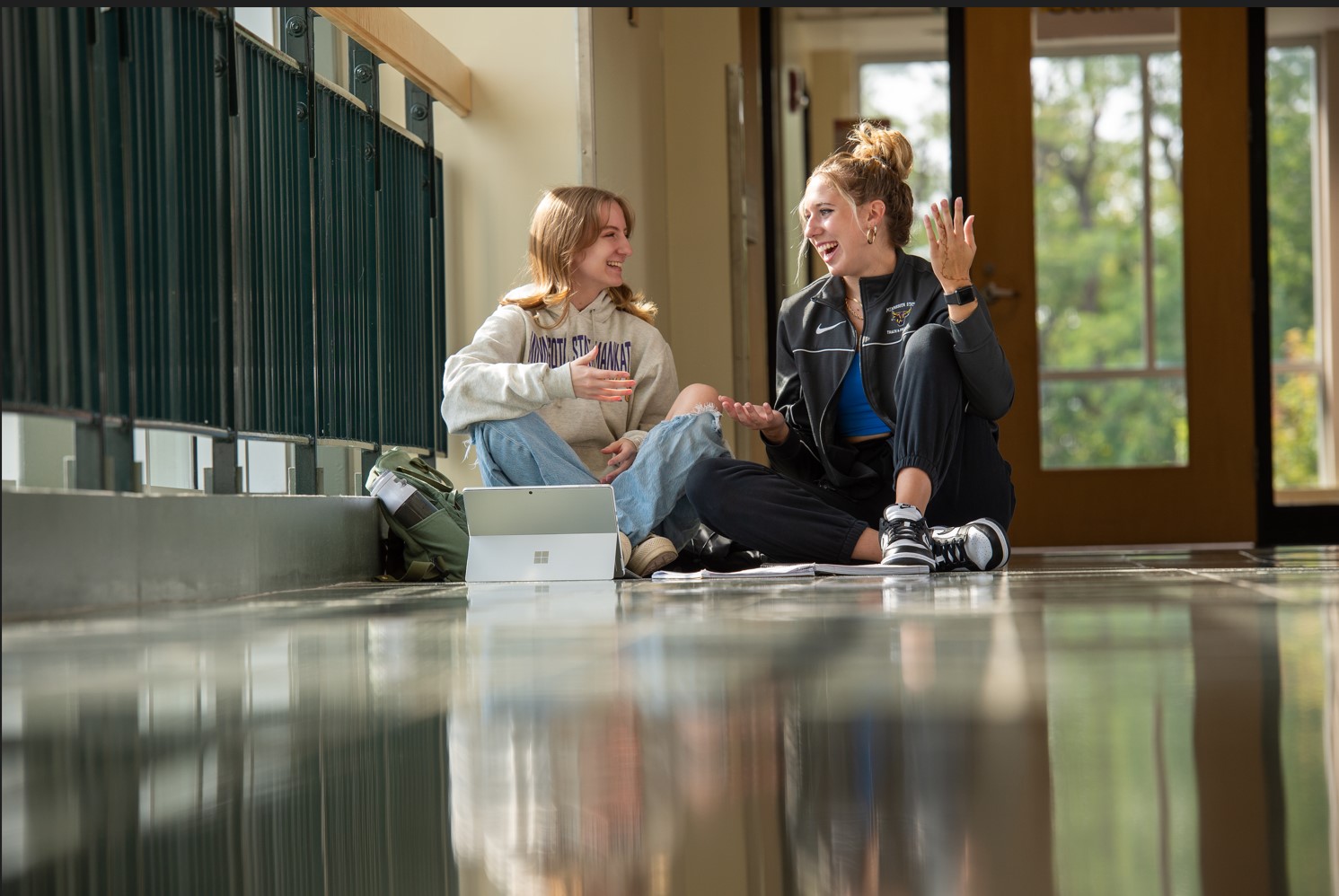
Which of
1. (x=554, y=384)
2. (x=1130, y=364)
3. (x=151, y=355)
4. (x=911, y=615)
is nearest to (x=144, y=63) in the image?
(x=151, y=355)

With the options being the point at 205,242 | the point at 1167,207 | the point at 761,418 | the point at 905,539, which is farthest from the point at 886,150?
the point at 1167,207

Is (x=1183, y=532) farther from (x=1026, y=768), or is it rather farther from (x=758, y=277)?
(x=1026, y=768)

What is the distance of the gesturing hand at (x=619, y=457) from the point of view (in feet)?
7.75

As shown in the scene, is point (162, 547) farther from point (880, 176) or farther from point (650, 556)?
point (880, 176)

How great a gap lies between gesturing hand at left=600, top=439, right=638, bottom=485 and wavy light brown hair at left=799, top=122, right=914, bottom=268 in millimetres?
614

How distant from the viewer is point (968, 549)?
204cm

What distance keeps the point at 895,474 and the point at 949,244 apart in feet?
1.30

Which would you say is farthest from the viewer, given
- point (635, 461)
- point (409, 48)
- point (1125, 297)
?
point (1125, 297)

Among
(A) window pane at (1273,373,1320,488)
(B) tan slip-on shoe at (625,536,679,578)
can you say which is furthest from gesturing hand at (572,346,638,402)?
(A) window pane at (1273,373,1320,488)

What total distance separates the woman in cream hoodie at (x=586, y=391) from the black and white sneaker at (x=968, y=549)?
1.44ft

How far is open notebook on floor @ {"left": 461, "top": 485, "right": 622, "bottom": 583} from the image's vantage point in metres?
2.13

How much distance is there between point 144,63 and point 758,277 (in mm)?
3129

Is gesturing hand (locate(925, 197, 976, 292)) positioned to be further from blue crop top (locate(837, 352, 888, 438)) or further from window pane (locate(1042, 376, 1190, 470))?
window pane (locate(1042, 376, 1190, 470))

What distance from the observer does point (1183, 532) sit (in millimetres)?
4402
